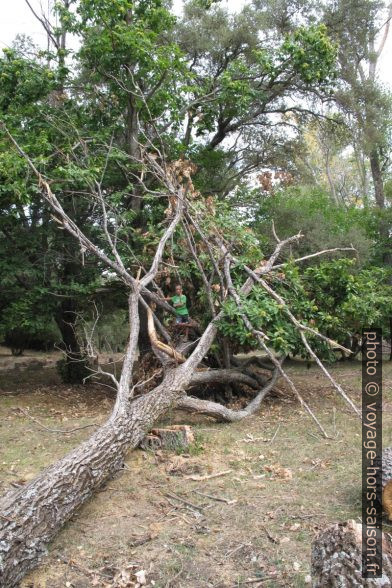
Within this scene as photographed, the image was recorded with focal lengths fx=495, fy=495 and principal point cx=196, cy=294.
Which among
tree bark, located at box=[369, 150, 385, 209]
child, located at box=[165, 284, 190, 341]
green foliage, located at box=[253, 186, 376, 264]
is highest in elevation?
tree bark, located at box=[369, 150, 385, 209]

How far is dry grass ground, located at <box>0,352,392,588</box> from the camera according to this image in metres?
3.16

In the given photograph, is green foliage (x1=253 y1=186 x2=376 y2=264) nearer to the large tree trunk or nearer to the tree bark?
the tree bark

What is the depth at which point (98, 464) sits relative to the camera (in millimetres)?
4199

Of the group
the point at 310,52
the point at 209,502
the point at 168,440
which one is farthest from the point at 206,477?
the point at 310,52

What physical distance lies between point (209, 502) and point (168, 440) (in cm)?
138

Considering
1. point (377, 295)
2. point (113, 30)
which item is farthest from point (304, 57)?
point (377, 295)

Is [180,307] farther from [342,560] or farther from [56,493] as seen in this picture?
[342,560]

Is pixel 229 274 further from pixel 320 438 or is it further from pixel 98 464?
pixel 98 464

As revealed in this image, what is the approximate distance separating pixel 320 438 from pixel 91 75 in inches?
299

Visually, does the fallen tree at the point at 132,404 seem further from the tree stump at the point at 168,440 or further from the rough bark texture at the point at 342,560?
the rough bark texture at the point at 342,560

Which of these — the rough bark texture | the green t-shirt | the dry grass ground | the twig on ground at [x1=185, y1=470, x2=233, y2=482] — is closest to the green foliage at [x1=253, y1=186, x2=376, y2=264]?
the green t-shirt

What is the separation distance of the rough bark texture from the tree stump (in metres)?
2.93

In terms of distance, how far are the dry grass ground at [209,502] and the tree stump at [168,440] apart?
0.13 metres

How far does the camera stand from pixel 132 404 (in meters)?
5.39
